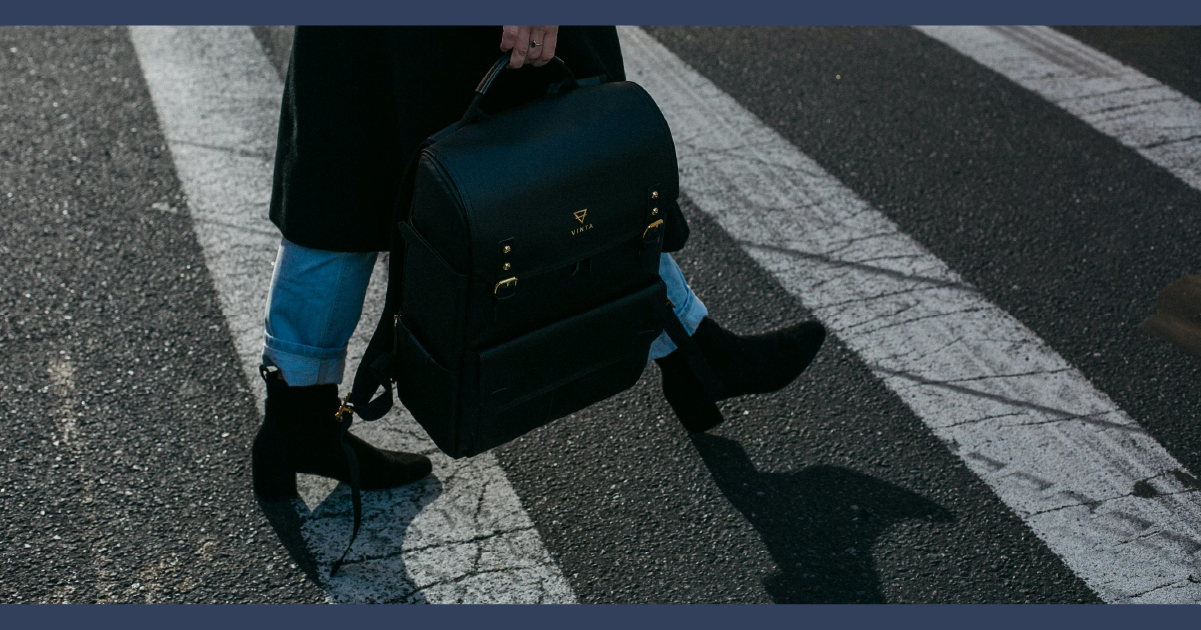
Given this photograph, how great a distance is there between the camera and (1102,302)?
11.2ft

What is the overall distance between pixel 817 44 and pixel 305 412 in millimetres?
3222

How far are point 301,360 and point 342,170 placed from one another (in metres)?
0.43

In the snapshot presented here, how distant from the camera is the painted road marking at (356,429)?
8.07 feet

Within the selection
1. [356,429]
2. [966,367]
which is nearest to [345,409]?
[356,429]

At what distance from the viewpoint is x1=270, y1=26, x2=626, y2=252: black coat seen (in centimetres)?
221

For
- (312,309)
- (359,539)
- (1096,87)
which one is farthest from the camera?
(1096,87)

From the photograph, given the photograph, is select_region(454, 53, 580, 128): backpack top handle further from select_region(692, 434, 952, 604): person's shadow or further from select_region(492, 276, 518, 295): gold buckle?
select_region(692, 434, 952, 604): person's shadow

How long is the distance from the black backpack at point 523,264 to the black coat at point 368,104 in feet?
0.32

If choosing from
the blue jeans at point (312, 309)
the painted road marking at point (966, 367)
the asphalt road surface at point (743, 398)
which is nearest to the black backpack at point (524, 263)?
the blue jeans at point (312, 309)

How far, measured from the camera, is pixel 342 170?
2307mm

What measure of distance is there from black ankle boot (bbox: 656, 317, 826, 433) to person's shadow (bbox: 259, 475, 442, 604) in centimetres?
61

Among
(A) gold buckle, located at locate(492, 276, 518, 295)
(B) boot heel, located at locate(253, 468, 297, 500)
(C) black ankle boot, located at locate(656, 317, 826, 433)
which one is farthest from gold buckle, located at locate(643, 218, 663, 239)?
(B) boot heel, located at locate(253, 468, 297, 500)

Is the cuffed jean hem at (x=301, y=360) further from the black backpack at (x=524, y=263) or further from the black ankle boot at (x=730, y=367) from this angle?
the black ankle boot at (x=730, y=367)

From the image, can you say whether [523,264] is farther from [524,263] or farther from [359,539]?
[359,539]
